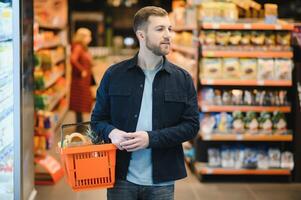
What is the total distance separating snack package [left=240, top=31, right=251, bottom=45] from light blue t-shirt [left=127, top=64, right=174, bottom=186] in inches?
145

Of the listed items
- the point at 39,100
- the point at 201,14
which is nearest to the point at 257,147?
the point at 201,14

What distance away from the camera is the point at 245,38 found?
21.9ft

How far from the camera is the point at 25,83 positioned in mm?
5211

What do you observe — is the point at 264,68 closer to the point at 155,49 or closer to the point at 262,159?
the point at 262,159

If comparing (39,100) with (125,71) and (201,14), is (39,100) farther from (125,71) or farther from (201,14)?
(125,71)

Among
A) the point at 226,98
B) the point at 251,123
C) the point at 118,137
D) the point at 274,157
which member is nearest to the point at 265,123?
the point at 251,123

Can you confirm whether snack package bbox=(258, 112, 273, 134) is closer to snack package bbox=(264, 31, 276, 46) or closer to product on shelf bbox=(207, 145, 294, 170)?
product on shelf bbox=(207, 145, 294, 170)

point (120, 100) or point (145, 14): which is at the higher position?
point (145, 14)

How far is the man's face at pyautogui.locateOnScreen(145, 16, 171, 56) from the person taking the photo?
3107 mm

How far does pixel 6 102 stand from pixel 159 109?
175 cm

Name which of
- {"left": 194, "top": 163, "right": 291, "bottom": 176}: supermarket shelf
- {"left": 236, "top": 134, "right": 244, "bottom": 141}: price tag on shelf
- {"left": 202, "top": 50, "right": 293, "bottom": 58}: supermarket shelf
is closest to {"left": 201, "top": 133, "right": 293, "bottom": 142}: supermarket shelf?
{"left": 236, "top": 134, "right": 244, "bottom": 141}: price tag on shelf

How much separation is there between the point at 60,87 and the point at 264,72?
548 centimetres

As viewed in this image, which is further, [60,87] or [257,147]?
[60,87]

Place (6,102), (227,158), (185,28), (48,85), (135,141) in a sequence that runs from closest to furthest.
Result: (135,141)
(6,102)
(227,158)
(185,28)
(48,85)
